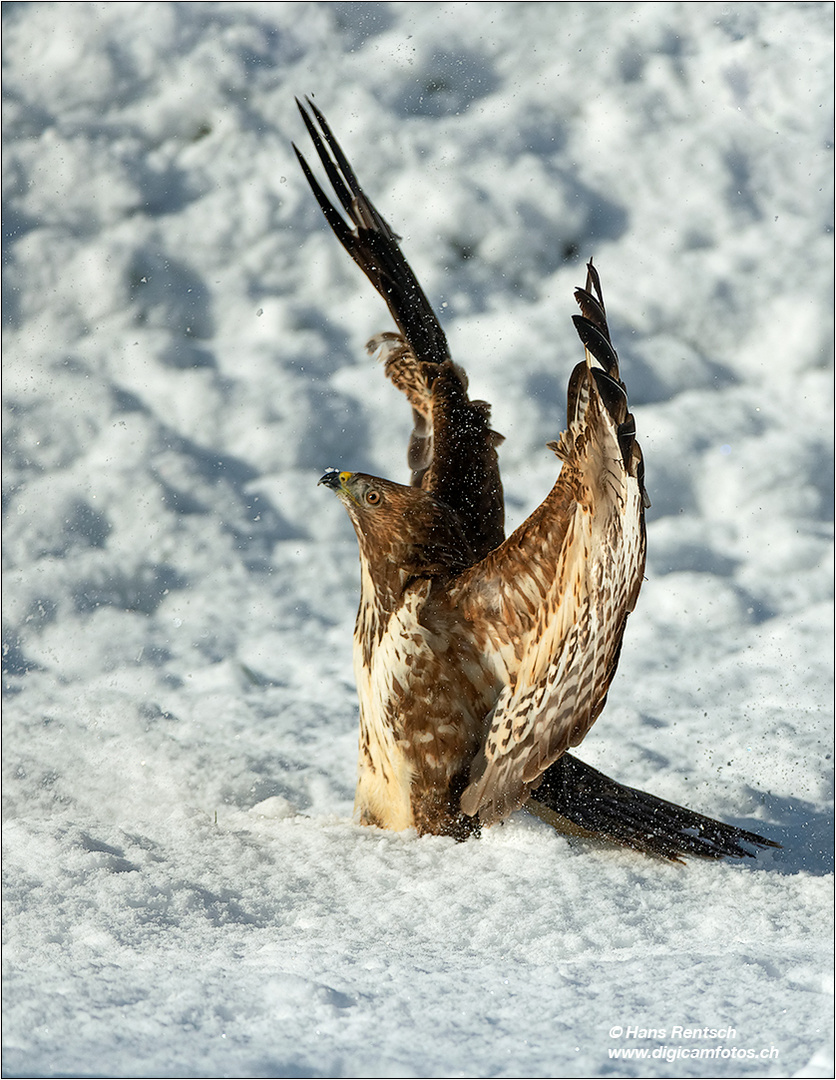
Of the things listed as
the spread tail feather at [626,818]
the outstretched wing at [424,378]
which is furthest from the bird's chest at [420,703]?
the outstretched wing at [424,378]

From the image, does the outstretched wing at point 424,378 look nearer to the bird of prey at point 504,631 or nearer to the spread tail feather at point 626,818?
the bird of prey at point 504,631

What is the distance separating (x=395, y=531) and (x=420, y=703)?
365mm

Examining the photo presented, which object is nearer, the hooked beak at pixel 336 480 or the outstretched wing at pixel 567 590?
the outstretched wing at pixel 567 590

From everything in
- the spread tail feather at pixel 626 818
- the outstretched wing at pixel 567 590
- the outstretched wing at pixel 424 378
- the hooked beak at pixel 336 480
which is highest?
the outstretched wing at pixel 424 378

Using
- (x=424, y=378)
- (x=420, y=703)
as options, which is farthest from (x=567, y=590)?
(x=424, y=378)

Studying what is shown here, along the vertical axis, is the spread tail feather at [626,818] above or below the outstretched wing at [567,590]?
below

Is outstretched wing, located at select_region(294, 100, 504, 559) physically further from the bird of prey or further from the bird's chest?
the bird's chest

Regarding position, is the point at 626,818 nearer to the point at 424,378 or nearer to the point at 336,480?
the point at 336,480

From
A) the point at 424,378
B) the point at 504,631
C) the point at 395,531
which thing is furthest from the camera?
the point at 424,378

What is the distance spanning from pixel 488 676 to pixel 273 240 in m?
3.82

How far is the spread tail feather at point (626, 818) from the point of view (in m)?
2.39

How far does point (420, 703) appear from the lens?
229 centimetres

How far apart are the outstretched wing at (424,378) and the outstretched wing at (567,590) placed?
51 centimetres

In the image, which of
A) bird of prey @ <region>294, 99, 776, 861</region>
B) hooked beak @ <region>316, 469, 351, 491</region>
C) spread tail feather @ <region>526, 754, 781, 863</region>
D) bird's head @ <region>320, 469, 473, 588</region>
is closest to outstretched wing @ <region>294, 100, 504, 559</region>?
bird of prey @ <region>294, 99, 776, 861</region>
